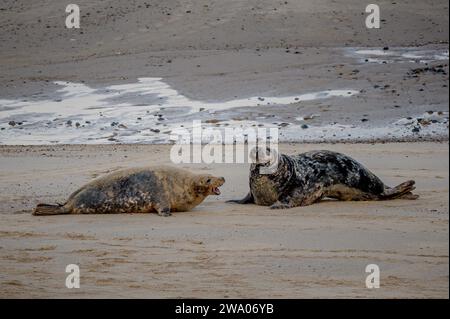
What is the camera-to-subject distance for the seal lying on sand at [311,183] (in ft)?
24.4

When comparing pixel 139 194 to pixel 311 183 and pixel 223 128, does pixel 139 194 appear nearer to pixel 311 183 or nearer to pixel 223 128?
pixel 311 183

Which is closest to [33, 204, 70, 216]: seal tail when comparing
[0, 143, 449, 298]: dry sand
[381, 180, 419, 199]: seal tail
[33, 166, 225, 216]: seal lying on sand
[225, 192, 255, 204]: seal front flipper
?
[33, 166, 225, 216]: seal lying on sand

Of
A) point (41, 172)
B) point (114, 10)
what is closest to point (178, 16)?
point (114, 10)

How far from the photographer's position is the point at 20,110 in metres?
13.3

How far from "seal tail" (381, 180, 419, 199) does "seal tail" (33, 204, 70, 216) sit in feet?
9.94

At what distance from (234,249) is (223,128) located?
659 centimetres

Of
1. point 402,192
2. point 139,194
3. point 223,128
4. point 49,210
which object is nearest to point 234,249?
point 139,194

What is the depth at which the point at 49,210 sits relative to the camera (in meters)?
7.07

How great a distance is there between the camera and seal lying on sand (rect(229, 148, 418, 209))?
7430mm

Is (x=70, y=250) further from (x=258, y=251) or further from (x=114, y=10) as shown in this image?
(x=114, y=10)

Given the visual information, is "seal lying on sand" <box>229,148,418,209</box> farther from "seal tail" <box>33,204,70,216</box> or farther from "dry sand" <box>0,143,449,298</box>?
"seal tail" <box>33,204,70,216</box>

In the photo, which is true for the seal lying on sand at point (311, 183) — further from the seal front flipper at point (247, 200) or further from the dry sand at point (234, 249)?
Answer: the dry sand at point (234, 249)

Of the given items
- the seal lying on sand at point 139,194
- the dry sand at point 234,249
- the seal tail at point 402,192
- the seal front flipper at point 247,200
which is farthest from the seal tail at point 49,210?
the seal tail at point 402,192
